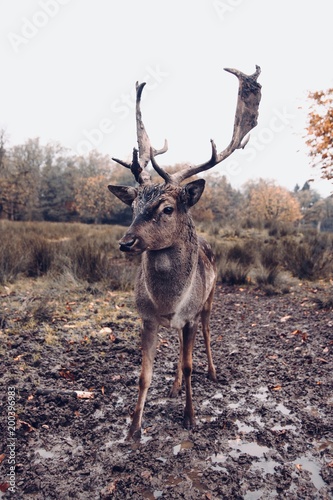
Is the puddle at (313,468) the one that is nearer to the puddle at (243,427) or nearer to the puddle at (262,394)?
the puddle at (243,427)

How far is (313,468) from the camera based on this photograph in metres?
2.72

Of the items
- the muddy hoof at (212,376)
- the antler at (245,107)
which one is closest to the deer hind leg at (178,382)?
the muddy hoof at (212,376)

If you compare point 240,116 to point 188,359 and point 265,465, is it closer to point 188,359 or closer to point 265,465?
point 188,359

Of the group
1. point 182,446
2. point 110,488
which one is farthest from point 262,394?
point 110,488

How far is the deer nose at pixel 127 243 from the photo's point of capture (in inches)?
101

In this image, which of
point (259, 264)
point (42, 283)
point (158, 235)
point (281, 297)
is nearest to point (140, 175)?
point (158, 235)

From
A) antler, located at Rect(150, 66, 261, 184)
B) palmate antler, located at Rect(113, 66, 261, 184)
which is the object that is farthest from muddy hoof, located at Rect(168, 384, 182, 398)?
antler, located at Rect(150, 66, 261, 184)

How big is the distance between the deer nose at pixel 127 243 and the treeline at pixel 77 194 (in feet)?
85.4

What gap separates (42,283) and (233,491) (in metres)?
5.89

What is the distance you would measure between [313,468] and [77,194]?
1441 inches

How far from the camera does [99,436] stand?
302 centimetres

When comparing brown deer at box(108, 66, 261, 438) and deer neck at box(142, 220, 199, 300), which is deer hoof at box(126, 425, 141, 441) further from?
deer neck at box(142, 220, 199, 300)

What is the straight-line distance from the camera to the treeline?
94.2 ft

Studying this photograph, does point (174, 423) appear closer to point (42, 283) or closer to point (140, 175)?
point (140, 175)
